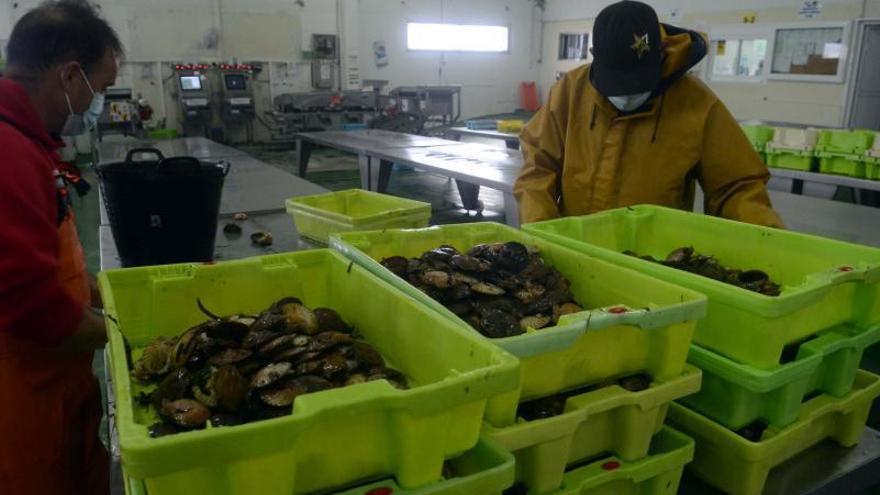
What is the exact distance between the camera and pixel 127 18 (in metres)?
9.23

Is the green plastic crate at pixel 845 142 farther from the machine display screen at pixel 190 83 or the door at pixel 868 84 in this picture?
the machine display screen at pixel 190 83

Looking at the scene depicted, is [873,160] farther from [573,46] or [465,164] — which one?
[573,46]

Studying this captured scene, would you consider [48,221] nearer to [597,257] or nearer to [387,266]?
[387,266]

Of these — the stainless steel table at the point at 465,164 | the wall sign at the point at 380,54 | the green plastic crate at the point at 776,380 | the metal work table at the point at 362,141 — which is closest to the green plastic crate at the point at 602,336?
the green plastic crate at the point at 776,380

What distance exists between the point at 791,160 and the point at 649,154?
370 centimetres

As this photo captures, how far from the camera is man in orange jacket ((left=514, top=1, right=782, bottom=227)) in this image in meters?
1.77

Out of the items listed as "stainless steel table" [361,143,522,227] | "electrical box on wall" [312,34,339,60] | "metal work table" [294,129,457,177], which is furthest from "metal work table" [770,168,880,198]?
"electrical box on wall" [312,34,339,60]

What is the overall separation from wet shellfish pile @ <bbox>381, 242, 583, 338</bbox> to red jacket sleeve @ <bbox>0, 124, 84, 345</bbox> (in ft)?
2.02

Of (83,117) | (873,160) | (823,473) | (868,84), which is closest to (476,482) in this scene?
(823,473)

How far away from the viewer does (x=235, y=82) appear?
30.6ft

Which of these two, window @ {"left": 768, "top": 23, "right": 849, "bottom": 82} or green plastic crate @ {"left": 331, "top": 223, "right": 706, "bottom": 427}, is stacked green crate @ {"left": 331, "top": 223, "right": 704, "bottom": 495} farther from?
window @ {"left": 768, "top": 23, "right": 849, "bottom": 82}

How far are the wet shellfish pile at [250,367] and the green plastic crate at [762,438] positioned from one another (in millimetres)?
553

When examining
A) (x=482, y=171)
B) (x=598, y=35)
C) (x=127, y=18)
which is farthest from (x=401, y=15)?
(x=598, y=35)

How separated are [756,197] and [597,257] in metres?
0.77
